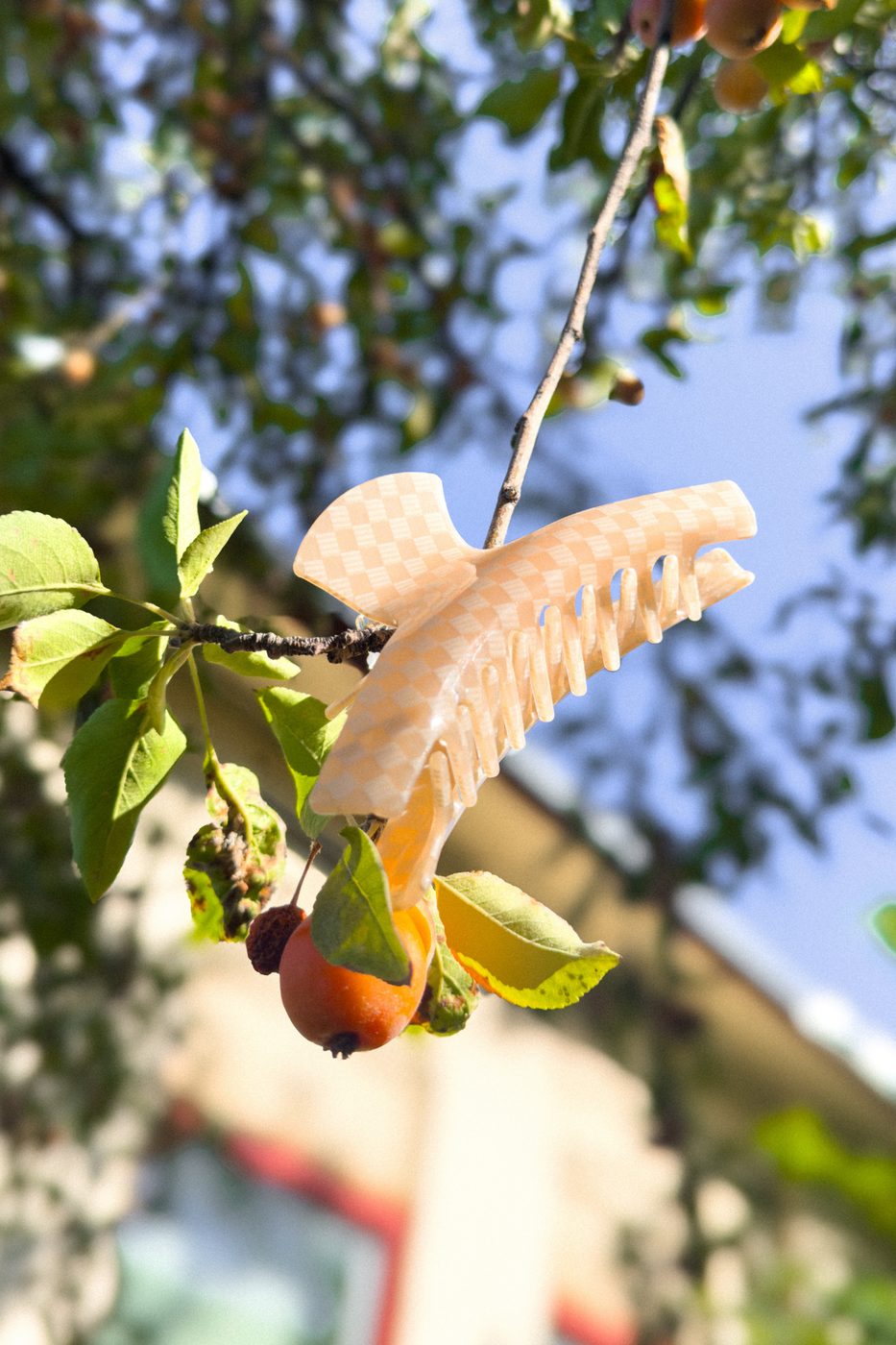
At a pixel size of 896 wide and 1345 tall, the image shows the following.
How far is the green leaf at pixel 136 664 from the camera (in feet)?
1.45

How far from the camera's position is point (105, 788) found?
1.41 feet

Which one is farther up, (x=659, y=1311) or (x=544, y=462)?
(x=544, y=462)

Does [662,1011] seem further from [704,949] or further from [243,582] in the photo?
[243,582]

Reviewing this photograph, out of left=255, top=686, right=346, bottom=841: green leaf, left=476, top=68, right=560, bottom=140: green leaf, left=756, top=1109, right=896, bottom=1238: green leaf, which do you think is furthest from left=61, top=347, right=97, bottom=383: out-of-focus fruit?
left=756, top=1109, right=896, bottom=1238: green leaf

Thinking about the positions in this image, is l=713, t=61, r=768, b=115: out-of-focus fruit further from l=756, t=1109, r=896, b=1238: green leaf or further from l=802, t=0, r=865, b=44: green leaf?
l=756, t=1109, r=896, b=1238: green leaf

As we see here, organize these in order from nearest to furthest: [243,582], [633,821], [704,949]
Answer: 1. [243,582]
2. [633,821]
3. [704,949]

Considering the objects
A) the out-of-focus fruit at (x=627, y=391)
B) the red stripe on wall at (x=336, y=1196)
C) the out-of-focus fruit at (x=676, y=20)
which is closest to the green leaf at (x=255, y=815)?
the out-of-focus fruit at (x=627, y=391)

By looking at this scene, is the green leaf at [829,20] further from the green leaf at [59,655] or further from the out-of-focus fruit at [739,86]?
the green leaf at [59,655]

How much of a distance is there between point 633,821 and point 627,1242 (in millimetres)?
887

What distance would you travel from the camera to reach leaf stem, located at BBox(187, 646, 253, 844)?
472 mm

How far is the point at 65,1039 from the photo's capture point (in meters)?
2.16

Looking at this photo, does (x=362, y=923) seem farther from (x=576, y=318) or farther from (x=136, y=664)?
(x=576, y=318)

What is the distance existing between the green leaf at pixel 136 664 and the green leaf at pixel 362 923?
15cm

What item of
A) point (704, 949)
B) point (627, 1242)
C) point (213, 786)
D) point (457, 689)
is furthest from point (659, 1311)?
point (457, 689)
